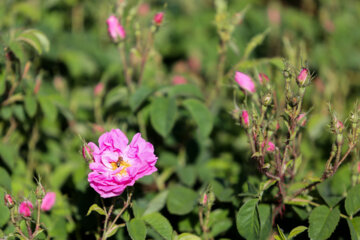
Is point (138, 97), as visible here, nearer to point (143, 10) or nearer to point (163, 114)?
point (163, 114)

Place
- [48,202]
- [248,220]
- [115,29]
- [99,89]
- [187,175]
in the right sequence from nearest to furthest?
1. [248,220]
2. [48,202]
3. [115,29]
4. [187,175]
5. [99,89]

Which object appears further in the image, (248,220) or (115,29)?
(115,29)

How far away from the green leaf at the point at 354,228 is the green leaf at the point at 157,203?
2.23 ft

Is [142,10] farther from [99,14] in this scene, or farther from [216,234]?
[216,234]

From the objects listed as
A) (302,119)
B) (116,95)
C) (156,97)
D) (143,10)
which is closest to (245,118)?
(302,119)

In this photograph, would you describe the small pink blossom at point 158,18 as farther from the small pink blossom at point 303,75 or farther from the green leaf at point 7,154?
the green leaf at point 7,154

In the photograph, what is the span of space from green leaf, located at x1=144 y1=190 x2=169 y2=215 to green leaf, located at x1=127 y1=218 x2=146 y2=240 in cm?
12

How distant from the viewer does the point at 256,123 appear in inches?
54.1

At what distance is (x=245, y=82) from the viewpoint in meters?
1.61

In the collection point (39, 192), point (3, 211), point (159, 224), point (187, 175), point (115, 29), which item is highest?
point (115, 29)

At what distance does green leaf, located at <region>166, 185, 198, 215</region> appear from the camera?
5.29 ft

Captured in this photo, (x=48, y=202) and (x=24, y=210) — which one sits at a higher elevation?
(x=24, y=210)

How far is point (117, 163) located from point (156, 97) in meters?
0.58

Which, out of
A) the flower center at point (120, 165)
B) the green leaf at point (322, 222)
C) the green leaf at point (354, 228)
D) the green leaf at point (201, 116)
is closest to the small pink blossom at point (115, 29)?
the green leaf at point (201, 116)
